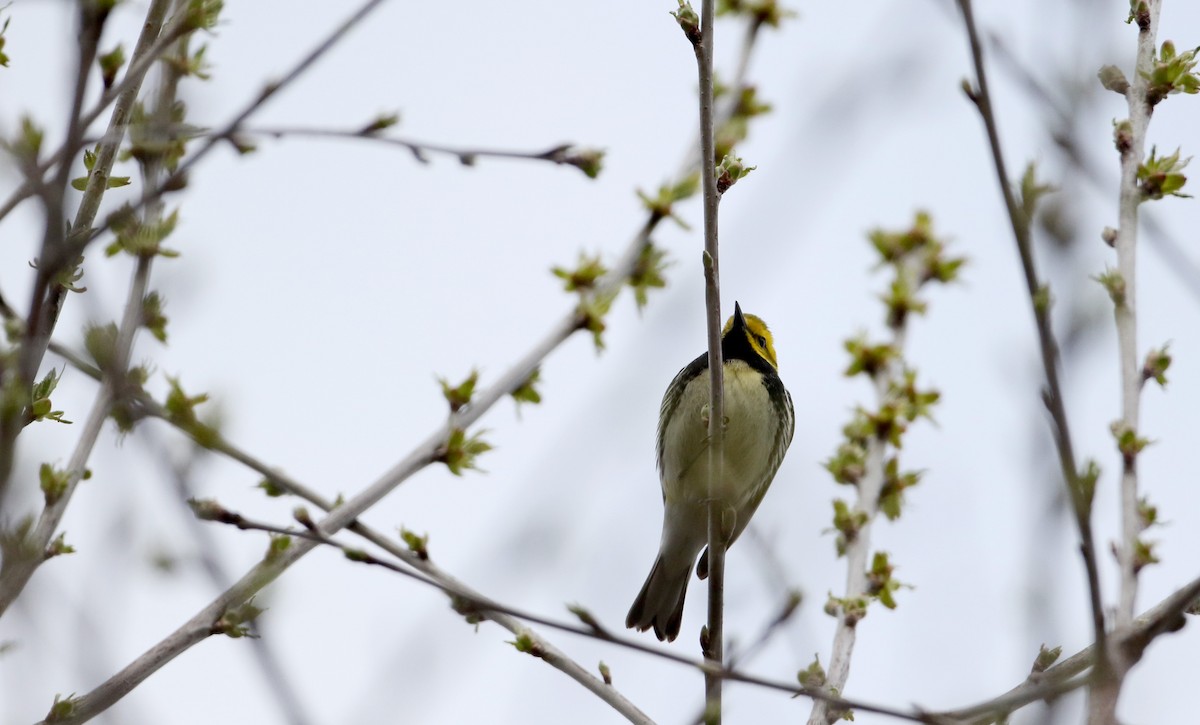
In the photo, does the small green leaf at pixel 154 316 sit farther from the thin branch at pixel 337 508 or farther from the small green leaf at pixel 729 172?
the small green leaf at pixel 729 172

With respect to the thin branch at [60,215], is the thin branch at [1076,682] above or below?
below

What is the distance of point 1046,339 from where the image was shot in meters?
2.17

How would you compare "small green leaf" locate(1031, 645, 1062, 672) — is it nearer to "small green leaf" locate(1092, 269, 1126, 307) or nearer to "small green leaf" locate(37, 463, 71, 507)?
"small green leaf" locate(1092, 269, 1126, 307)

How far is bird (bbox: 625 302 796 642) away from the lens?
6.18m

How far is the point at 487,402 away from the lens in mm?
4449

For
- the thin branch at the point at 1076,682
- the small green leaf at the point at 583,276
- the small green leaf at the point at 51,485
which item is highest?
the small green leaf at the point at 583,276

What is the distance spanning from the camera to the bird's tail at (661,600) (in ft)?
21.4

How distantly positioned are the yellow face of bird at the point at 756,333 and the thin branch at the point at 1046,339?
4391 mm

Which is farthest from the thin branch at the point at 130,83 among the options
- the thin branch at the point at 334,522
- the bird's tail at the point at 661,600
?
the bird's tail at the point at 661,600

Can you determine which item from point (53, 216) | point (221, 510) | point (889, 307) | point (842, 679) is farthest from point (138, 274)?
point (889, 307)

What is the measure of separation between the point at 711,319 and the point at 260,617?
1774mm

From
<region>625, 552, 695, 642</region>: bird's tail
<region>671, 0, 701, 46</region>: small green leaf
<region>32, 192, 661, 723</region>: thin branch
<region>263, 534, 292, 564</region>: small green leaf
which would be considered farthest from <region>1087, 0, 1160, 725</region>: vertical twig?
<region>625, 552, 695, 642</region>: bird's tail

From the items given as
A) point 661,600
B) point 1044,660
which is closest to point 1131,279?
point 1044,660

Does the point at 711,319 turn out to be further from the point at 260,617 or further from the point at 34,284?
the point at 34,284
